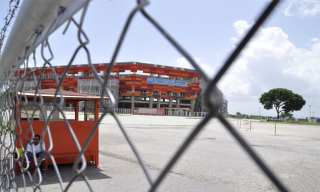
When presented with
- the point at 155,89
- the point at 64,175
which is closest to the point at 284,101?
the point at 155,89

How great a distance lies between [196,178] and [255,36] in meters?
6.44

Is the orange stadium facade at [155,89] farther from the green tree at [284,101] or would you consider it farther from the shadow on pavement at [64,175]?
the shadow on pavement at [64,175]

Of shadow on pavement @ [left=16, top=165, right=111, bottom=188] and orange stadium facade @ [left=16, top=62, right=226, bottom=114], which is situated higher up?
orange stadium facade @ [left=16, top=62, right=226, bottom=114]

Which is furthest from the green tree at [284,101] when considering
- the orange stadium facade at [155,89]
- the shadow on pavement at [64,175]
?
the shadow on pavement at [64,175]

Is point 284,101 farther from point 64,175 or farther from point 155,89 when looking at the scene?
point 64,175

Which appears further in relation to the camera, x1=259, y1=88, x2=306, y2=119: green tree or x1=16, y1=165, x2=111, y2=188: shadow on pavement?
x1=259, y1=88, x2=306, y2=119: green tree

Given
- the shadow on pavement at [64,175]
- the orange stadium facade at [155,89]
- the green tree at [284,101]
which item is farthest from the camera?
the green tree at [284,101]

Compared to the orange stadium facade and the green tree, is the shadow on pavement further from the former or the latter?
the green tree

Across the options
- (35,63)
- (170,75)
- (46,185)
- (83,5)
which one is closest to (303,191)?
(46,185)

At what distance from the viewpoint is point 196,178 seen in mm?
6590

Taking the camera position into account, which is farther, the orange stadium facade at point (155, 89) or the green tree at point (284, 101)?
the green tree at point (284, 101)

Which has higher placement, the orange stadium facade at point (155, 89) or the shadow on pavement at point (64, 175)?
the orange stadium facade at point (155, 89)

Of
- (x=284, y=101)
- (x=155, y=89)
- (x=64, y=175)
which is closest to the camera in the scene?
(x=64, y=175)

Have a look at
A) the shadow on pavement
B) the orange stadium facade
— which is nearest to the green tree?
the orange stadium facade
